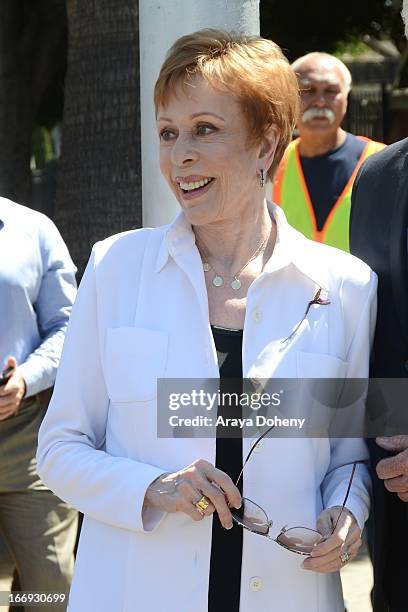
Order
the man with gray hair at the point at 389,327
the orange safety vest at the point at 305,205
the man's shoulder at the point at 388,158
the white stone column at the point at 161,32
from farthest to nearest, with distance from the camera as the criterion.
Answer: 1. the orange safety vest at the point at 305,205
2. the white stone column at the point at 161,32
3. the man's shoulder at the point at 388,158
4. the man with gray hair at the point at 389,327

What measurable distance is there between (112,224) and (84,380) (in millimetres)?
3168

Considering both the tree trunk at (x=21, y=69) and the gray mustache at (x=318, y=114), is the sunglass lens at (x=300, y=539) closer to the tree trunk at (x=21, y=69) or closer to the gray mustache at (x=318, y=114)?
the gray mustache at (x=318, y=114)

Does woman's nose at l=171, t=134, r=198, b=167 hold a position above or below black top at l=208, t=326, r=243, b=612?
above

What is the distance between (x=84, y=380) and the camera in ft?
8.81

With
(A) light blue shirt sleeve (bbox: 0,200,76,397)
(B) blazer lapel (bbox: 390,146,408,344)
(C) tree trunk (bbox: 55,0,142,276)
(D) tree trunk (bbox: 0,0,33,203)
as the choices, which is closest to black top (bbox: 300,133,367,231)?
(C) tree trunk (bbox: 55,0,142,276)

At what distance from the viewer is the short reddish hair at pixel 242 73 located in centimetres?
268

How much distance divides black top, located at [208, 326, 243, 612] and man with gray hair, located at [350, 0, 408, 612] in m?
0.35

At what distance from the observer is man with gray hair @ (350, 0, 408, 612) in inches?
108

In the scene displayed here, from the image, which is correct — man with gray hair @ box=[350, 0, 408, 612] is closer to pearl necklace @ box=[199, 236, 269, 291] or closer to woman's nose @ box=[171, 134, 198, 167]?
pearl necklace @ box=[199, 236, 269, 291]

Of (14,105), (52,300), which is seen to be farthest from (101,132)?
(14,105)

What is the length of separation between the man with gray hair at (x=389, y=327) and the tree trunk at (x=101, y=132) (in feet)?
9.45

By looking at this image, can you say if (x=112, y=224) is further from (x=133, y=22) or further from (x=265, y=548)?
(x=265, y=548)

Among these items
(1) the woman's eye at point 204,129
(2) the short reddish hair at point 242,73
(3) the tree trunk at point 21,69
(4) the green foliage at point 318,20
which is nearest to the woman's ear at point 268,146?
(2) the short reddish hair at point 242,73

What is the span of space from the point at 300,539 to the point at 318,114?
3940 mm
